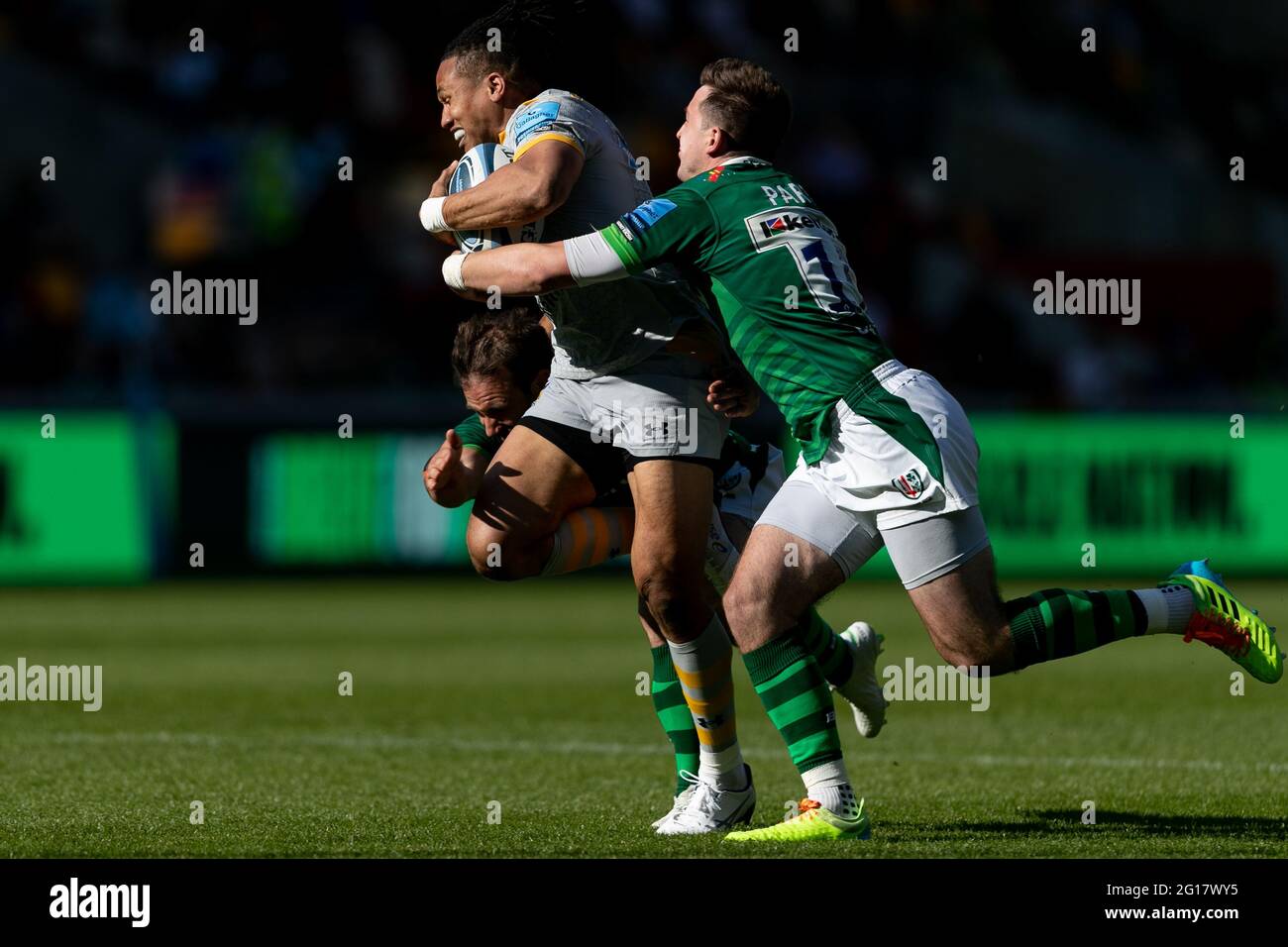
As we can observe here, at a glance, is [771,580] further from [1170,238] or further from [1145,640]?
[1170,238]

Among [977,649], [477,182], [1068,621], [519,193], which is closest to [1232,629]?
[1068,621]

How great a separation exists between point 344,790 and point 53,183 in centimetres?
1504

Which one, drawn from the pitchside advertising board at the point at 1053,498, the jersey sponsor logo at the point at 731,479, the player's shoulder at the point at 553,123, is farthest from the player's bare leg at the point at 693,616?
the pitchside advertising board at the point at 1053,498

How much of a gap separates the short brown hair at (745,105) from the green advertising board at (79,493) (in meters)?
11.4

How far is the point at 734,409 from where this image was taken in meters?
6.62

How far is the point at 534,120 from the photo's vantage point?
6.45 m

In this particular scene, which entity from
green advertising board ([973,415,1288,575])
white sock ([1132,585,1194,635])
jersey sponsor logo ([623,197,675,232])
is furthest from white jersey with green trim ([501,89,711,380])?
green advertising board ([973,415,1288,575])

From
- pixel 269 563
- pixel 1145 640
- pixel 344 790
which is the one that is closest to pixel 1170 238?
pixel 1145 640

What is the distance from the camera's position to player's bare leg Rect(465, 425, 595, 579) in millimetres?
6852

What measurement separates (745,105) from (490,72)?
1053mm

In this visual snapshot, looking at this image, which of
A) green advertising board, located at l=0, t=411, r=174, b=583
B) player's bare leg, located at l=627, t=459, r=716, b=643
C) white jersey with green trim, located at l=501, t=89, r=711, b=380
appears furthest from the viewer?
green advertising board, located at l=0, t=411, r=174, b=583

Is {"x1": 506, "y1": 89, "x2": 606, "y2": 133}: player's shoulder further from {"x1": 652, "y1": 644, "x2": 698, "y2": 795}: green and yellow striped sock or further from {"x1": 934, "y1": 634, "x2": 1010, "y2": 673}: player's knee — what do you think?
{"x1": 934, "y1": 634, "x2": 1010, "y2": 673}: player's knee

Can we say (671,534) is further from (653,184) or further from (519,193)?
(653,184)

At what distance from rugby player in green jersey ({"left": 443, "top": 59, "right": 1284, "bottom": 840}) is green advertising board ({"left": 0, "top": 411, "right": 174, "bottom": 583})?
11.2 metres
